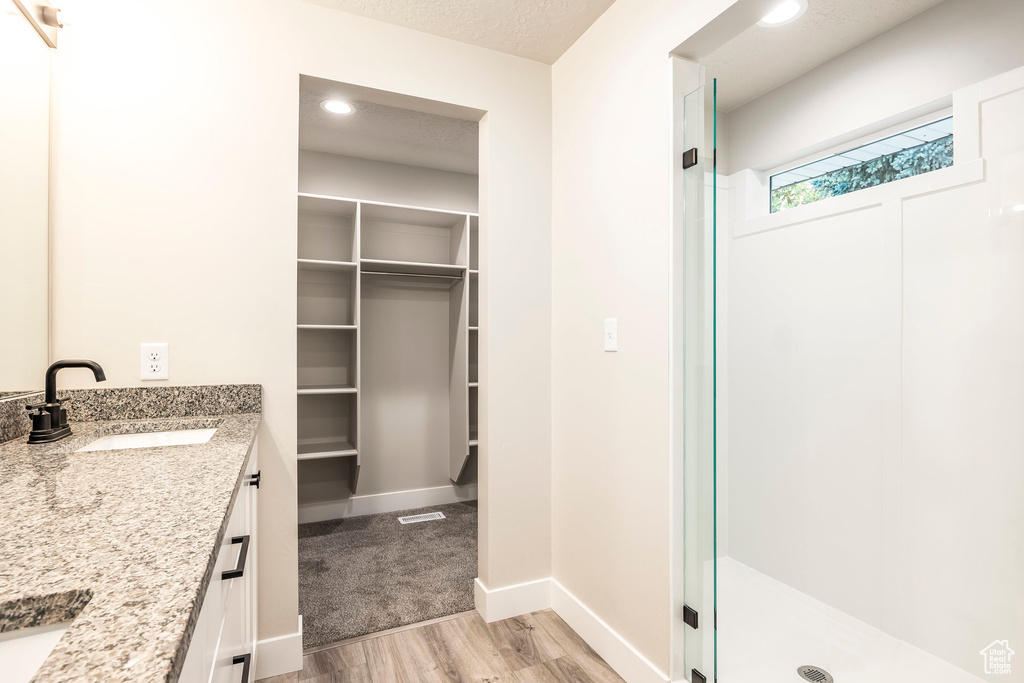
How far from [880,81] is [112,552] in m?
2.89

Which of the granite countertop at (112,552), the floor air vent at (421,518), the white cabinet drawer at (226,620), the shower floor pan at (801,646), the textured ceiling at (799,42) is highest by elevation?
the textured ceiling at (799,42)

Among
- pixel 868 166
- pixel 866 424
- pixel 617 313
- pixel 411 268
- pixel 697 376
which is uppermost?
pixel 868 166

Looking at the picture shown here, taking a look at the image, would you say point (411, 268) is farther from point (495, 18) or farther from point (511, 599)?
point (511, 599)

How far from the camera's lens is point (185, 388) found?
173 cm

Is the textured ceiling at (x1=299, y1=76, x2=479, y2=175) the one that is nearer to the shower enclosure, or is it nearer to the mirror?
the mirror

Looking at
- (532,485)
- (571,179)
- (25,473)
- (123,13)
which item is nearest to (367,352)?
(532,485)

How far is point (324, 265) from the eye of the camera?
3145 mm

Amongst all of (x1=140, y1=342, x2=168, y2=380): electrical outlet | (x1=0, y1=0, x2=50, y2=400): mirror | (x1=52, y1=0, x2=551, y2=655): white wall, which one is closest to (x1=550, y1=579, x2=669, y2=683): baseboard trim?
(x1=52, y1=0, x2=551, y2=655): white wall

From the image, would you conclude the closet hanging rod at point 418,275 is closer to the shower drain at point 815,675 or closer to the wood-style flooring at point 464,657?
the wood-style flooring at point 464,657

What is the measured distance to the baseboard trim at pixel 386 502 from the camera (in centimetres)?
348

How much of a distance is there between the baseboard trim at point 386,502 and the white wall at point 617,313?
1.69 meters

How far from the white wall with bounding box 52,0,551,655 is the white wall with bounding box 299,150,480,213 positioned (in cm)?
161

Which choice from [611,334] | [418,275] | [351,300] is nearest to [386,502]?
[351,300]

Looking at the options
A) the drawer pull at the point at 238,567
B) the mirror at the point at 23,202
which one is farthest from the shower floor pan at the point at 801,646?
the mirror at the point at 23,202
